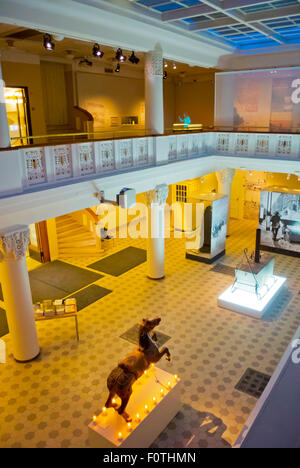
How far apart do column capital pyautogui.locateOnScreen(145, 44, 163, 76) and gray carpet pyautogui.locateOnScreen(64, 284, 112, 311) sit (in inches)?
287

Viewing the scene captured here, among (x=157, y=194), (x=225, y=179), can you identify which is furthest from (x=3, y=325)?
(x=225, y=179)

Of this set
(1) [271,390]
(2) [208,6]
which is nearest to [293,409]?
(1) [271,390]

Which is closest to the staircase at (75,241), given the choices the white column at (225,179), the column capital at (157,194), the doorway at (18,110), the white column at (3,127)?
the doorway at (18,110)

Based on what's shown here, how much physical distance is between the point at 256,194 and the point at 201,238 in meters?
7.10

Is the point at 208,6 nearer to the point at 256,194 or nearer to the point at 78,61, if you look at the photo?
the point at 78,61

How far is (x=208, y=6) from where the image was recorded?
9.35 meters

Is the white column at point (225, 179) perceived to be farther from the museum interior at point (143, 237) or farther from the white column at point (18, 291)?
the white column at point (18, 291)

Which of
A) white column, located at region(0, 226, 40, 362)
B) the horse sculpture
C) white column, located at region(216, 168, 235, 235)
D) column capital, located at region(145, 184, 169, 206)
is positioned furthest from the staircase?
the horse sculpture

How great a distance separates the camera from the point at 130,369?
6273 mm

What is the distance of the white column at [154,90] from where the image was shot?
1105cm

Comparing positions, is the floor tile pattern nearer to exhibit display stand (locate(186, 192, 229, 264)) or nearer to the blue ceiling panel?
exhibit display stand (locate(186, 192, 229, 264))

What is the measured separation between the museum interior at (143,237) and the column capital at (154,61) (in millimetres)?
55

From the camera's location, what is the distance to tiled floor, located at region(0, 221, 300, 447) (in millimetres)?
7090

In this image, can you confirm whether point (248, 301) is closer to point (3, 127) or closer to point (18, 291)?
point (18, 291)
